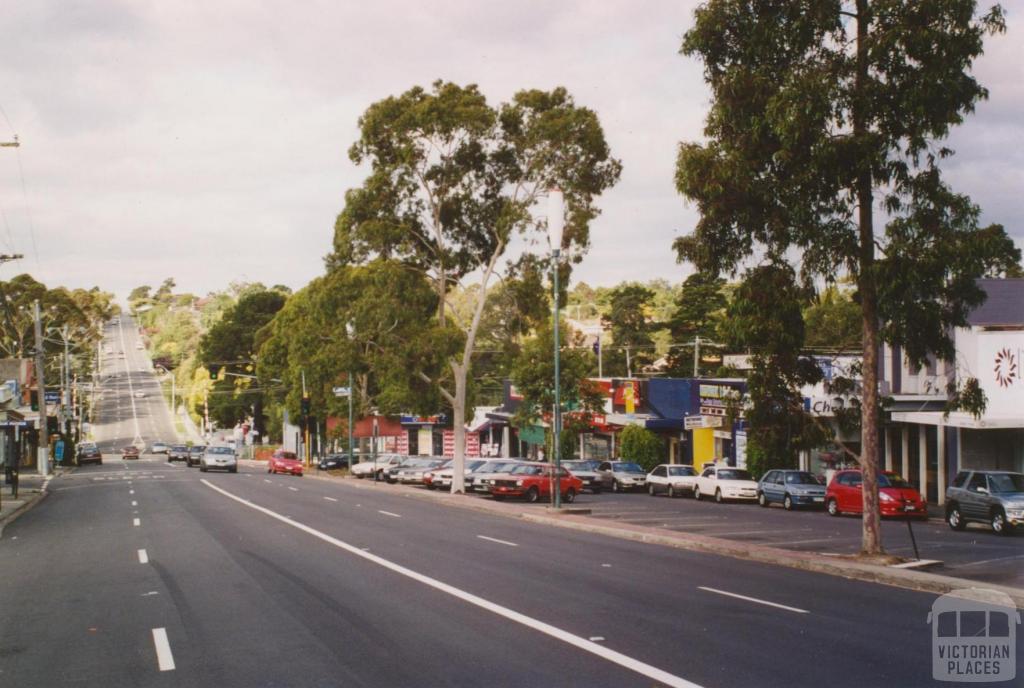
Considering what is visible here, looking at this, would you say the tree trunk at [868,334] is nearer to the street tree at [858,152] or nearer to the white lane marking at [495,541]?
the street tree at [858,152]

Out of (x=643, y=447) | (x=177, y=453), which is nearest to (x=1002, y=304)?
(x=643, y=447)

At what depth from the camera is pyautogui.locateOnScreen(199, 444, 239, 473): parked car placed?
6538 cm

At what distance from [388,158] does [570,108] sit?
25.2 ft

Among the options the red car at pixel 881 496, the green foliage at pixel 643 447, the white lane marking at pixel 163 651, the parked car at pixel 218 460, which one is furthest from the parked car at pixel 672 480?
the white lane marking at pixel 163 651

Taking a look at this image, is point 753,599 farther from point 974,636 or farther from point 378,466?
point 378,466

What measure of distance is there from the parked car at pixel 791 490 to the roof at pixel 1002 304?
8.40m

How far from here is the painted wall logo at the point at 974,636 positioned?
33.1ft

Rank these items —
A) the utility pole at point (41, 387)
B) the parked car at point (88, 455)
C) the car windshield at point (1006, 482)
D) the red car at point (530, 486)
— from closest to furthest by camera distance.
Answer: the car windshield at point (1006, 482) < the red car at point (530, 486) < the utility pole at point (41, 387) < the parked car at point (88, 455)

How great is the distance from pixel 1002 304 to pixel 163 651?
35.8 meters

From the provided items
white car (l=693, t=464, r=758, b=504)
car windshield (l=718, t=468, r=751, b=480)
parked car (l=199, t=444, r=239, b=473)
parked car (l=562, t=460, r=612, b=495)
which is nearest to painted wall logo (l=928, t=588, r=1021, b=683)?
white car (l=693, t=464, r=758, b=504)

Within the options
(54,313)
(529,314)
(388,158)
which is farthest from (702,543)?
(54,313)

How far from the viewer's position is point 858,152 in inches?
715

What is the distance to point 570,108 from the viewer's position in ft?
140

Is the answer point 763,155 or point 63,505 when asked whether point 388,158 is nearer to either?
point 63,505
